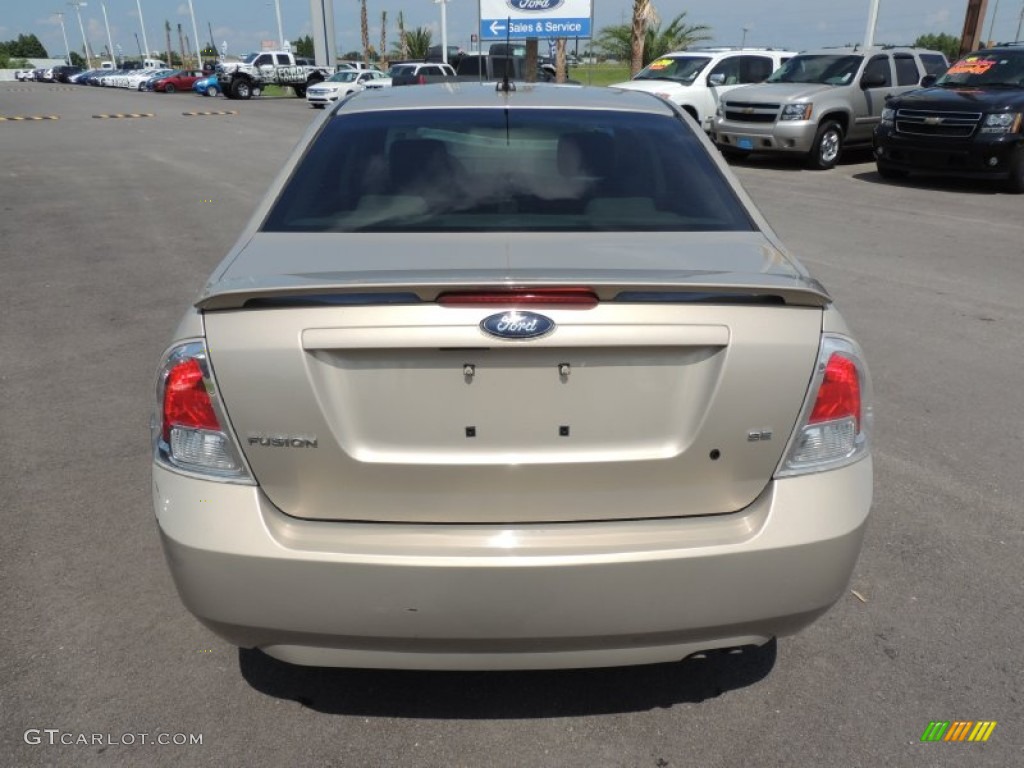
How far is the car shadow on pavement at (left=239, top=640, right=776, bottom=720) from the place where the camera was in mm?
2625

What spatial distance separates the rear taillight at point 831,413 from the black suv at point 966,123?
12.0m

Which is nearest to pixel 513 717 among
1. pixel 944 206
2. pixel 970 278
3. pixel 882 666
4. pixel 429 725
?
pixel 429 725

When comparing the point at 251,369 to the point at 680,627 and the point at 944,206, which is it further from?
the point at 944,206

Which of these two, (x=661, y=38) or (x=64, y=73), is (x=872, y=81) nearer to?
(x=661, y=38)

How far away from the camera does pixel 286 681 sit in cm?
275

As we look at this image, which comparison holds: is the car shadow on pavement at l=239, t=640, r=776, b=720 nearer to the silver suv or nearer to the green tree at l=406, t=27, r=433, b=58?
the silver suv

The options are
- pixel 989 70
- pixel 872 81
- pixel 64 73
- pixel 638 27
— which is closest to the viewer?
pixel 989 70

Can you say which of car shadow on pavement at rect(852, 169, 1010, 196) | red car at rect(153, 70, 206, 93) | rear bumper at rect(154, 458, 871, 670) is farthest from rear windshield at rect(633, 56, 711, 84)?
red car at rect(153, 70, 206, 93)

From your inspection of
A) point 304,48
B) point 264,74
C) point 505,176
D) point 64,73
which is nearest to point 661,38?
point 264,74

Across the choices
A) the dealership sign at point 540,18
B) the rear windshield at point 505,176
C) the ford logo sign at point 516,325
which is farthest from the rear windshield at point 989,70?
the dealership sign at point 540,18

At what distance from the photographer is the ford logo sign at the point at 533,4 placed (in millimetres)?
29641

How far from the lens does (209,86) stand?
46.9 meters

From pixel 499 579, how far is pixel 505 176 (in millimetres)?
→ 1529

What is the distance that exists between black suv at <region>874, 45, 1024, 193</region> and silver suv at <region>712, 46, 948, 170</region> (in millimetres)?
1493
